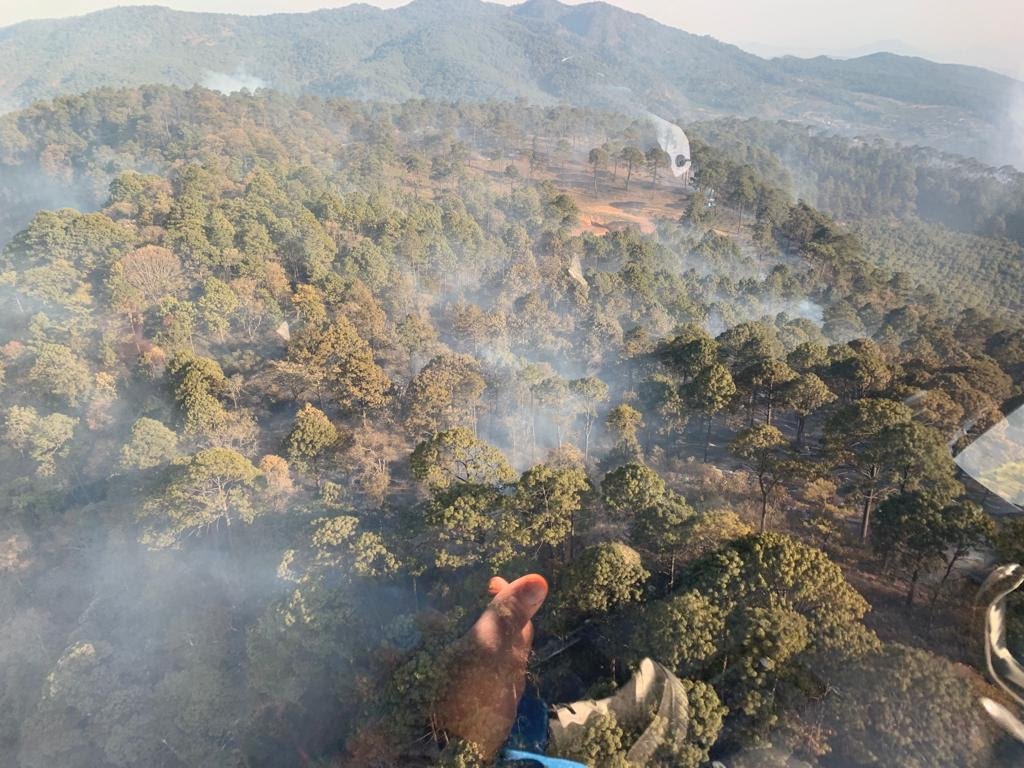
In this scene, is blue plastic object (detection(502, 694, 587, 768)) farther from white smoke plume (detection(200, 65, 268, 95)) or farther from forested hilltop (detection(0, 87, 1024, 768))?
white smoke plume (detection(200, 65, 268, 95))

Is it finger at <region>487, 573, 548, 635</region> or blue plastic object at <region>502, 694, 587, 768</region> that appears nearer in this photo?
blue plastic object at <region>502, 694, 587, 768</region>

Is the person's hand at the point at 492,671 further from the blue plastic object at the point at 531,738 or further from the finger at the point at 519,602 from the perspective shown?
the blue plastic object at the point at 531,738

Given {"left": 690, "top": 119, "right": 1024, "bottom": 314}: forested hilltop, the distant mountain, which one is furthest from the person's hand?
the distant mountain

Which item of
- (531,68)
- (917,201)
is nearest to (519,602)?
(917,201)

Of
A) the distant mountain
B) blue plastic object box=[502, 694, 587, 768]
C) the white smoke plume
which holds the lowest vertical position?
blue plastic object box=[502, 694, 587, 768]

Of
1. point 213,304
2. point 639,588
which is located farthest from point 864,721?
point 213,304

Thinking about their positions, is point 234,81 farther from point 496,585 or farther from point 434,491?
point 496,585

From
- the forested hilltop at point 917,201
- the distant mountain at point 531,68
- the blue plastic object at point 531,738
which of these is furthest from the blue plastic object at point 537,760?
the distant mountain at point 531,68
